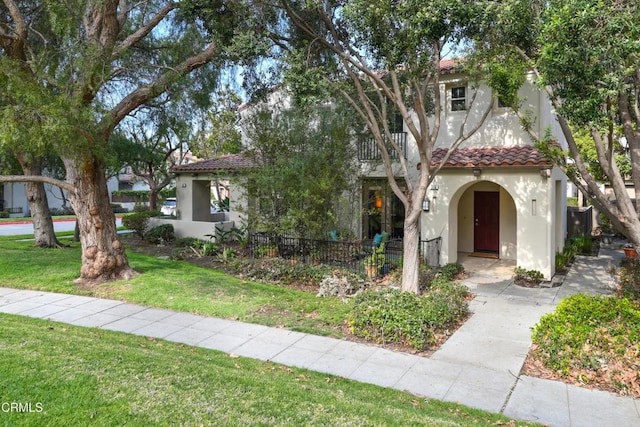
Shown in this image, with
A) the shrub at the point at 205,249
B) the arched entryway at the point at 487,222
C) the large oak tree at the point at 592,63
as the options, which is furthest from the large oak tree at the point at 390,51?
the shrub at the point at 205,249

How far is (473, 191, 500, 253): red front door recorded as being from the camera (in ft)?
50.1

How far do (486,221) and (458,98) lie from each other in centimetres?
447

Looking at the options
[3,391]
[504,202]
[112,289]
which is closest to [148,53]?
[112,289]

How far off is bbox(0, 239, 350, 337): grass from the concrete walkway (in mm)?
355

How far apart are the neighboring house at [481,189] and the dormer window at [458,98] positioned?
0.03 m

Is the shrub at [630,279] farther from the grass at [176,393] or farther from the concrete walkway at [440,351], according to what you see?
the grass at [176,393]

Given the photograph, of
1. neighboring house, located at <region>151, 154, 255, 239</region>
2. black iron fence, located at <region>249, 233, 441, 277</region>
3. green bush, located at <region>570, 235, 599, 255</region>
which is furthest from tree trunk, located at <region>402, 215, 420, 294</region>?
green bush, located at <region>570, 235, 599, 255</region>

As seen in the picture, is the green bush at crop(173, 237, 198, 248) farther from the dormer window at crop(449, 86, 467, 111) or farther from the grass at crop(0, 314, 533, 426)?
the grass at crop(0, 314, 533, 426)

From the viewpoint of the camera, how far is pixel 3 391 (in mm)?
4016

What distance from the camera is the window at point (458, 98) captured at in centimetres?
1380

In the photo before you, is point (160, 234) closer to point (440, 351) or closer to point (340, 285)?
point (340, 285)

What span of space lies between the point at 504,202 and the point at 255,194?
827 centimetres

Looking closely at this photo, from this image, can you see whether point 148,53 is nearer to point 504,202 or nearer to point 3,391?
point 3,391

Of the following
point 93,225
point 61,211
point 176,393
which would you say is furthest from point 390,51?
point 61,211
